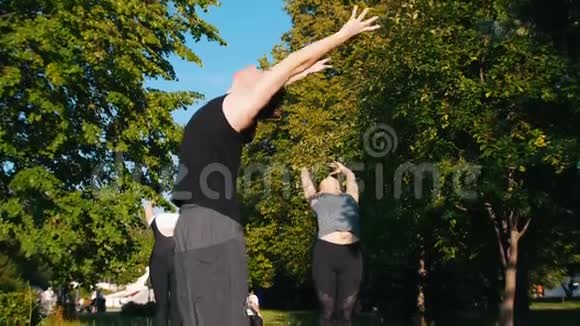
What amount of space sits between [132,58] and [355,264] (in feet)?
45.1

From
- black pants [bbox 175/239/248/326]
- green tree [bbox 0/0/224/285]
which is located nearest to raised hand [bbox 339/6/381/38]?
black pants [bbox 175/239/248/326]

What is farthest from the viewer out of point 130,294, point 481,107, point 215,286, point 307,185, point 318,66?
point 130,294

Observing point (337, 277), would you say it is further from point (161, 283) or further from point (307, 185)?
point (161, 283)

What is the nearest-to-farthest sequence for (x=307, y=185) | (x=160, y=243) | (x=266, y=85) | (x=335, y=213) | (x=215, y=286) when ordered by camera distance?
(x=266, y=85) < (x=215, y=286) < (x=160, y=243) < (x=335, y=213) < (x=307, y=185)

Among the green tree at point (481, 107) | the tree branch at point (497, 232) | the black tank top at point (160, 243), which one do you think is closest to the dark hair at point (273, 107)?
the black tank top at point (160, 243)

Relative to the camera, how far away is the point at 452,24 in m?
19.6

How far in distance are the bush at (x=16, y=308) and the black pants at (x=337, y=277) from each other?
28.4 feet

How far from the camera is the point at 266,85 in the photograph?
3.57 metres

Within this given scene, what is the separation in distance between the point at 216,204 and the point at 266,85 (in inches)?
21.3

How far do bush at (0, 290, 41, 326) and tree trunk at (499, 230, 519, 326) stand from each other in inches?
386

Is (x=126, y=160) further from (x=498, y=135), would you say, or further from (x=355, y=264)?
(x=355, y=264)

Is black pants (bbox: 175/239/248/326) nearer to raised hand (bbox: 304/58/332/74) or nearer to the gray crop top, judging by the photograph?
raised hand (bbox: 304/58/332/74)

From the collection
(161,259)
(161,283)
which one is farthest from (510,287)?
(161,259)

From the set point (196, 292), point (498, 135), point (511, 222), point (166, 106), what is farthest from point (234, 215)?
point (166, 106)
